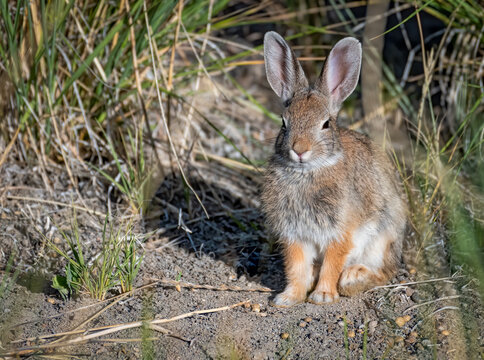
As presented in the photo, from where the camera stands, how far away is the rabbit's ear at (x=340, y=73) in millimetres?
3570

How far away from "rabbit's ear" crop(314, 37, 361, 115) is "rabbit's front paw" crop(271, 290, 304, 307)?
0.94 meters

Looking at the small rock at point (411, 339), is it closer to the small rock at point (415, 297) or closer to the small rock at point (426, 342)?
the small rock at point (426, 342)

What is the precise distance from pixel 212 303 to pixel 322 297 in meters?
0.54

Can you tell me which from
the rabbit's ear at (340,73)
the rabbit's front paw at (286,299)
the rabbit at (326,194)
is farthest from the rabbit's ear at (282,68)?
the rabbit's front paw at (286,299)

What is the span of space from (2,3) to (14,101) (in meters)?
0.67

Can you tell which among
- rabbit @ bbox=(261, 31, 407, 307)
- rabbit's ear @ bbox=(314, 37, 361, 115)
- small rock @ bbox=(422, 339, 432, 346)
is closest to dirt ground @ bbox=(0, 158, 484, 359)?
small rock @ bbox=(422, 339, 432, 346)

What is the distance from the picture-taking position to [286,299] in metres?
3.57

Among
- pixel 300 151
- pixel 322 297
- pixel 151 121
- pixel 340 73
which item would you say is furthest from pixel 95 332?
pixel 151 121

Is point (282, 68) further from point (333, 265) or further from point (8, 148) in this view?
point (8, 148)

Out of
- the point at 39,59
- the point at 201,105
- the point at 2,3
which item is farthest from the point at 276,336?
the point at 201,105

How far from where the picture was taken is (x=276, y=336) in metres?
3.29

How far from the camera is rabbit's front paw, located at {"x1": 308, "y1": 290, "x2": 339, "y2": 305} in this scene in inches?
140

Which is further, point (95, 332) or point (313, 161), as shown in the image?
point (313, 161)

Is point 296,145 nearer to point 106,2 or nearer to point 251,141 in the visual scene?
point 106,2
